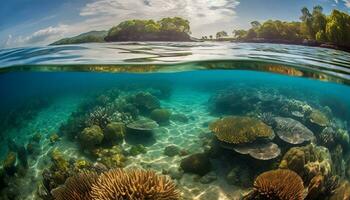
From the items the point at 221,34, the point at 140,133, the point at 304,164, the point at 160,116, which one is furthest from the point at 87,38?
the point at 304,164

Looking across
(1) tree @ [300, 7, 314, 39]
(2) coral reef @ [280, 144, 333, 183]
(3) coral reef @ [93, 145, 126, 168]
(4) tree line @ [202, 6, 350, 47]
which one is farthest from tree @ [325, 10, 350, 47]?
(3) coral reef @ [93, 145, 126, 168]

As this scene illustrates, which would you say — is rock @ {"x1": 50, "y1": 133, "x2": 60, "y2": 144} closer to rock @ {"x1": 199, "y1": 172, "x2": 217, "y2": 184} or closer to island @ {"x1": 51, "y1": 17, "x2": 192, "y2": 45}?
island @ {"x1": 51, "y1": 17, "x2": 192, "y2": 45}

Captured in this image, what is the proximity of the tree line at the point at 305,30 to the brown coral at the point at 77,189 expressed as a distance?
21.2 feet

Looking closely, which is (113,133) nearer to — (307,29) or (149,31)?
(149,31)

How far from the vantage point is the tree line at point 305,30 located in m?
9.82

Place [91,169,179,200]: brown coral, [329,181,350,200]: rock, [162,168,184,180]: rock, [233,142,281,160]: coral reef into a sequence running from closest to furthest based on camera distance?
[91,169,179,200]: brown coral → [329,181,350,200]: rock → [233,142,281,160]: coral reef → [162,168,184,180]: rock

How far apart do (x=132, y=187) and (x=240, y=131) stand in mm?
4870

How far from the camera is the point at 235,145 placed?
9.13 meters

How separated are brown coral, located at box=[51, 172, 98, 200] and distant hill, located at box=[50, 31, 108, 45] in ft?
18.6

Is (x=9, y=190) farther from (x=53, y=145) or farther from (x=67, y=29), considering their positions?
(x=67, y=29)

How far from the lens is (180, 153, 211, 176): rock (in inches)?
363

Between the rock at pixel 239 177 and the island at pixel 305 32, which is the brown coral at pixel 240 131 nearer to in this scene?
the rock at pixel 239 177

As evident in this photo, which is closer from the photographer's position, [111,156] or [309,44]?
[111,156]

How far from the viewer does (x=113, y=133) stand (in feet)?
35.4
